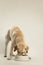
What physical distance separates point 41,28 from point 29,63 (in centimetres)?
73

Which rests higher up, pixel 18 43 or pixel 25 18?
pixel 25 18

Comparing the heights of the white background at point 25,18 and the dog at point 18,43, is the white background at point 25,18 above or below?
above

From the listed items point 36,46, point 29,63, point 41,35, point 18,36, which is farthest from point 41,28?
point 29,63

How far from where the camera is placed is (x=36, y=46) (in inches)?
65.7

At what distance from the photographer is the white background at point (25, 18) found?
1686 mm

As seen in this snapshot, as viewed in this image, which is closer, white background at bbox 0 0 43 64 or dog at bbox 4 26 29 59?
dog at bbox 4 26 29 59

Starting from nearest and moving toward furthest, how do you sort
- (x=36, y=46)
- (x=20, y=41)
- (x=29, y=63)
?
(x=29, y=63) < (x=20, y=41) < (x=36, y=46)

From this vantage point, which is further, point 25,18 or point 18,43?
point 25,18

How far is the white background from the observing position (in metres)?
1.69

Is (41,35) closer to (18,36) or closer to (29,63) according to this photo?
(18,36)

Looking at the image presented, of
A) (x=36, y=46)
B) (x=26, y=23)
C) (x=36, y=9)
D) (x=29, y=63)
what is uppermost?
(x=36, y=9)

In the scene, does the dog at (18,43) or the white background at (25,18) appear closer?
the dog at (18,43)

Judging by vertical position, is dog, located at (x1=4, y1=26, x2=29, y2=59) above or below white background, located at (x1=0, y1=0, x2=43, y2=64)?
below

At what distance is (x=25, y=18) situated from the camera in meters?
1.72
